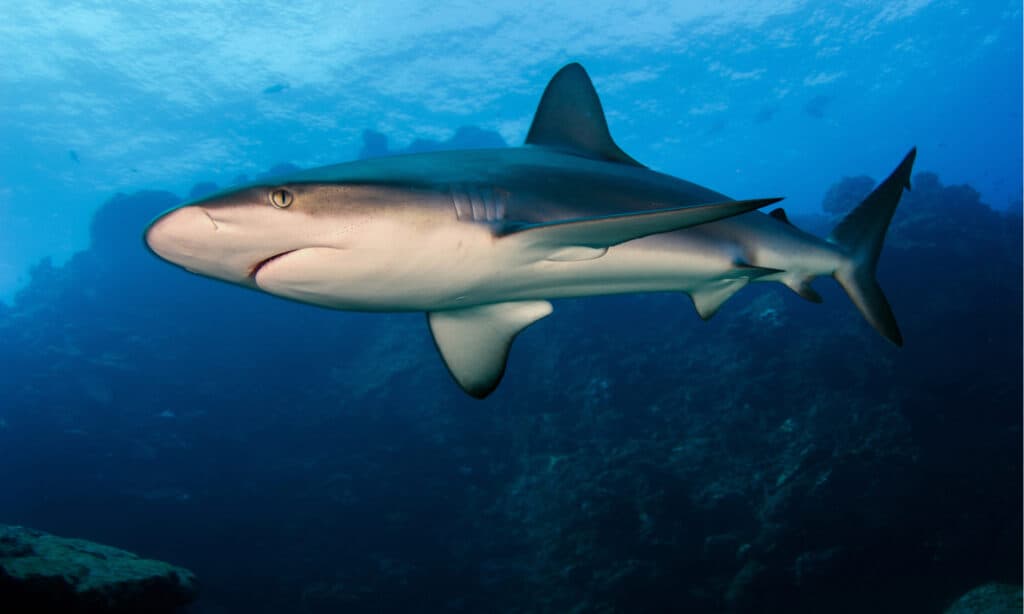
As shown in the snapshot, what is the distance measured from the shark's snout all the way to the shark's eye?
179 mm

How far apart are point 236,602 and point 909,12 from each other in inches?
2289

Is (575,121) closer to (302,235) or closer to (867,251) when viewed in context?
(302,235)

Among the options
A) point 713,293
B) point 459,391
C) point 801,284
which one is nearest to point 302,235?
point 713,293

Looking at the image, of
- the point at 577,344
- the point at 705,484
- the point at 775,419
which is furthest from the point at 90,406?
the point at 775,419

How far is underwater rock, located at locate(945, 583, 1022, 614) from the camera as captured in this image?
6.07 m

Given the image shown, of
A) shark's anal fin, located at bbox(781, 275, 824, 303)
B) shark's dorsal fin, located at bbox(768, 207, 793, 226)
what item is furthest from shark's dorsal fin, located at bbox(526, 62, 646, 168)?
shark's anal fin, located at bbox(781, 275, 824, 303)

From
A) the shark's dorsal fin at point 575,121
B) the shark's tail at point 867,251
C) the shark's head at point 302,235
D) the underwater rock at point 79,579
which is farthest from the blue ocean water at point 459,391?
the shark's head at point 302,235

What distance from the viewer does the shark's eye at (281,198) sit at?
148cm

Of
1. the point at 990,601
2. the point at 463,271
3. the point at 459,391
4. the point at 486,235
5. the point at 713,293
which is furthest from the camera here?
the point at 459,391

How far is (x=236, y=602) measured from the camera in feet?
33.6

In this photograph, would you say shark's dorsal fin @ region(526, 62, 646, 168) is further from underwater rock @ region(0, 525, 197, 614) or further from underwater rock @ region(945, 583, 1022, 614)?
underwater rock @ region(945, 583, 1022, 614)

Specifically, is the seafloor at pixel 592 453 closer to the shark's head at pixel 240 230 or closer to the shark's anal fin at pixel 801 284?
the shark's anal fin at pixel 801 284

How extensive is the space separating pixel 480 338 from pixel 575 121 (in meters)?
1.66

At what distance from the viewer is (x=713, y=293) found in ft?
11.4
